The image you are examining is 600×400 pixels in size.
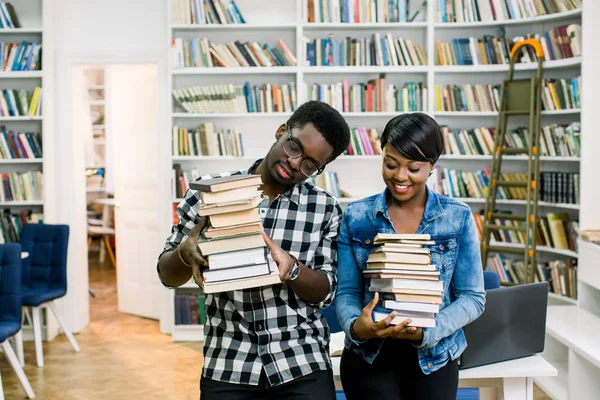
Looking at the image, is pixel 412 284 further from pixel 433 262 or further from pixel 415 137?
pixel 415 137

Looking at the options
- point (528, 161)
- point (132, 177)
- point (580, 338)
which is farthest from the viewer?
point (132, 177)

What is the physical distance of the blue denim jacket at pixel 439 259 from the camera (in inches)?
74.7

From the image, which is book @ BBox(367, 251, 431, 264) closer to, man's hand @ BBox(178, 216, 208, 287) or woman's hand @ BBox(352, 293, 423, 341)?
woman's hand @ BBox(352, 293, 423, 341)

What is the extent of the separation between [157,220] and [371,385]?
473cm

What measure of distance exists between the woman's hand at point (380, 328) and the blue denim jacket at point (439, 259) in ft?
0.27

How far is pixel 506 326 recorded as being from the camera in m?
2.38

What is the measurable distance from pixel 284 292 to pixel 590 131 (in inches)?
151

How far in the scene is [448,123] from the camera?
5.94 meters

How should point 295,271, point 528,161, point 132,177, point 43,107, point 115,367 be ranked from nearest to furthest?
point 295,271 < point 115,367 < point 528,161 < point 43,107 < point 132,177

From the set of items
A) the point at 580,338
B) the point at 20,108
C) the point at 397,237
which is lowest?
the point at 580,338

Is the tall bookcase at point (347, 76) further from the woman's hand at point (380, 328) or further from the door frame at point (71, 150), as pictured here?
the woman's hand at point (380, 328)

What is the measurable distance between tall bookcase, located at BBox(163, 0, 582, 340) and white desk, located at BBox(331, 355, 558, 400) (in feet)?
10.8

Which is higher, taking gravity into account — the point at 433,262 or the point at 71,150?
the point at 71,150

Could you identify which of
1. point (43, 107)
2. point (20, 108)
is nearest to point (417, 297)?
point (43, 107)
